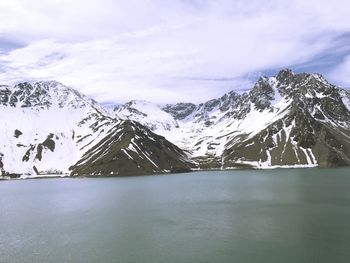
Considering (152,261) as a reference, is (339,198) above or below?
above

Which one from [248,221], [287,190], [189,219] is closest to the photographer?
[248,221]

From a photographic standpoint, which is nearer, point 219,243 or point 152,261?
point 152,261

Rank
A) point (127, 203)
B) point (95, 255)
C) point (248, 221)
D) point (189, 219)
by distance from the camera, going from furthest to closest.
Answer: point (127, 203) < point (189, 219) < point (248, 221) < point (95, 255)

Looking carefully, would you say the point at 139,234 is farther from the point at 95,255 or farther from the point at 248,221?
the point at 248,221

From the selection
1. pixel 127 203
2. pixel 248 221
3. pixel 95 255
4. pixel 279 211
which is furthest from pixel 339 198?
pixel 95 255

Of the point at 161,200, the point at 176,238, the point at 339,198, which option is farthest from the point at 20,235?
the point at 339,198

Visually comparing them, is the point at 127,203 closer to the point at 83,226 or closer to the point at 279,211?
the point at 83,226
